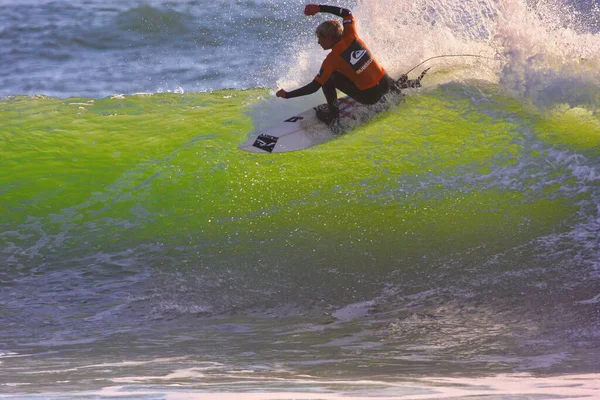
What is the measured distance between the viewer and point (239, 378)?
3.60 meters

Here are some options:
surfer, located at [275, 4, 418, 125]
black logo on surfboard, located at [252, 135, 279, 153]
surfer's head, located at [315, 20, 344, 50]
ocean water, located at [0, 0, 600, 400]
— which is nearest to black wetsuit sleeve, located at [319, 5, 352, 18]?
surfer, located at [275, 4, 418, 125]

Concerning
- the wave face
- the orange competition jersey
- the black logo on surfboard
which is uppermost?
the orange competition jersey

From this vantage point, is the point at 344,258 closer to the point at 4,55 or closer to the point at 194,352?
the point at 194,352

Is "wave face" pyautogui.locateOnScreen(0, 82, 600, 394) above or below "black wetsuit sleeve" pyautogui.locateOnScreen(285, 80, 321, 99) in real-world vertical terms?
below

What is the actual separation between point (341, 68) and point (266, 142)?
103 cm

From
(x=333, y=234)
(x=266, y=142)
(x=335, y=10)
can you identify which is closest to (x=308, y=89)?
(x=266, y=142)

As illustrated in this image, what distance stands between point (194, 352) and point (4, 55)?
1256cm

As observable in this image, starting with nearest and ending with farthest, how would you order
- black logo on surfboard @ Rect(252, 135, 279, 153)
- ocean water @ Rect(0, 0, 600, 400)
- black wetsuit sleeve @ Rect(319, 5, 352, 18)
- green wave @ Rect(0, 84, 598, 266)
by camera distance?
ocean water @ Rect(0, 0, 600, 400), green wave @ Rect(0, 84, 598, 266), black wetsuit sleeve @ Rect(319, 5, 352, 18), black logo on surfboard @ Rect(252, 135, 279, 153)

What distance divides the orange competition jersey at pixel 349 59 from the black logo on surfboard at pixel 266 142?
0.75 meters

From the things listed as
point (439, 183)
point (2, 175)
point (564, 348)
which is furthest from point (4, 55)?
point (564, 348)

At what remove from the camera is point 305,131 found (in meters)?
7.30

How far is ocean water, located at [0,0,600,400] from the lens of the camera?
4012 mm

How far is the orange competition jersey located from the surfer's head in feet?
0.19

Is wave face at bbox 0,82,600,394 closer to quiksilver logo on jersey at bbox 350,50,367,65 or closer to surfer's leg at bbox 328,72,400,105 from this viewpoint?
surfer's leg at bbox 328,72,400,105
